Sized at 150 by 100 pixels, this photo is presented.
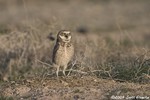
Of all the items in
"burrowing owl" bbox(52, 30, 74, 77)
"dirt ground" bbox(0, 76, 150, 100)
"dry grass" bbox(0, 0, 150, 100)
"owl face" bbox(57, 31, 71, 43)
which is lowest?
"dirt ground" bbox(0, 76, 150, 100)

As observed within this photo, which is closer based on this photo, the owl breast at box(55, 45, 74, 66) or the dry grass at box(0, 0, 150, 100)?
the owl breast at box(55, 45, 74, 66)

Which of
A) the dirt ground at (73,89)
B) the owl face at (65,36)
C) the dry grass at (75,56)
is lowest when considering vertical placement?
the dirt ground at (73,89)

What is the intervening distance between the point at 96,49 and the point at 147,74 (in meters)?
3.32

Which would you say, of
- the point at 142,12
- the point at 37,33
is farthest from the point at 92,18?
the point at 37,33

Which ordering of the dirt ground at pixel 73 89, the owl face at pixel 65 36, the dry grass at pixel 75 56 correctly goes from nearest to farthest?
the dirt ground at pixel 73 89 → the owl face at pixel 65 36 → the dry grass at pixel 75 56

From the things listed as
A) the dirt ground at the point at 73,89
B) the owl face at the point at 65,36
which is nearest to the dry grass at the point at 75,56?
the dirt ground at the point at 73,89

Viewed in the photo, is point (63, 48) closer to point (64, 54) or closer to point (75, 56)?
point (64, 54)

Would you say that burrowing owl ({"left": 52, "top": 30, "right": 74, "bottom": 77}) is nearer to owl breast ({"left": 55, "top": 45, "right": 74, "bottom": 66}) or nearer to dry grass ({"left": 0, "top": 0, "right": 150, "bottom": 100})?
owl breast ({"left": 55, "top": 45, "right": 74, "bottom": 66})

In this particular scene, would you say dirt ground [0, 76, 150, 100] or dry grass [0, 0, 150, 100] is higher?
dry grass [0, 0, 150, 100]

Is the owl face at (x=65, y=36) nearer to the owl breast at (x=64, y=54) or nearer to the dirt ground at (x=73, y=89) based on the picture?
the owl breast at (x=64, y=54)

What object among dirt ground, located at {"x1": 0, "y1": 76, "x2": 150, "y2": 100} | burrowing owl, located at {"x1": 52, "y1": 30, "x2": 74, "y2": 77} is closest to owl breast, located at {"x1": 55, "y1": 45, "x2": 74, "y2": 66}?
burrowing owl, located at {"x1": 52, "y1": 30, "x2": 74, "y2": 77}

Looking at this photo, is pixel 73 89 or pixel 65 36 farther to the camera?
pixel 65 36

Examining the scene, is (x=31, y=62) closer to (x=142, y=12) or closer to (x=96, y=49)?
(x=96, y=49)

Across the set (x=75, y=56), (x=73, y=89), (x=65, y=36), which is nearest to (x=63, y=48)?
(x=65, y=36)
